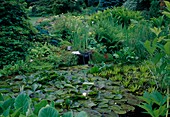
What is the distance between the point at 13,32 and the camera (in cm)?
503

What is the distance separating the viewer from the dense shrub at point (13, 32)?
4711 mm

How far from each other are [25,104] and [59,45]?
180 inches

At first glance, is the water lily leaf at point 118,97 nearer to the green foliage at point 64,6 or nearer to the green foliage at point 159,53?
the green foliage at point 159,53

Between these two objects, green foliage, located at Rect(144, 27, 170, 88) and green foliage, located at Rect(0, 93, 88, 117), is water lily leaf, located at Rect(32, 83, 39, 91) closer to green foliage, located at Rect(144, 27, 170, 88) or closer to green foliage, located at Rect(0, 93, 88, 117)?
green foliage, located at Rect(144, 27, 170, 88)

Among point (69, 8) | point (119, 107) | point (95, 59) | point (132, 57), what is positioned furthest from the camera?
point (69, 8)

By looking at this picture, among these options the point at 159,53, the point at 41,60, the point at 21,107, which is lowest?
the point at 41,60

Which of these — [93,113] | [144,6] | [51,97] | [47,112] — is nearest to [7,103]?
[47,112]

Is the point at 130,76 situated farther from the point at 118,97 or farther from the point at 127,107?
the point at 127,107

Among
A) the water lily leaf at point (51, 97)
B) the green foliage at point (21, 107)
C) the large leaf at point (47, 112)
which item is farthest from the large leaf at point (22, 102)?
the water lily leaf at point (51, 97)

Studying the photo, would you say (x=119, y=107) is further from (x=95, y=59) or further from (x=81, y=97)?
(x=95, y=59)

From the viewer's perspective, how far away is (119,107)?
2.80m

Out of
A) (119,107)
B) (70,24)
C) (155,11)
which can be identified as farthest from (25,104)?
(155,11)

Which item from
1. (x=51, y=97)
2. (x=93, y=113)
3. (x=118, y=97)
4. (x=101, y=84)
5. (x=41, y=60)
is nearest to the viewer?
(x=93, y=113)

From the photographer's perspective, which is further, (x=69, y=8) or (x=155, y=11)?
(x=69, y=8)
